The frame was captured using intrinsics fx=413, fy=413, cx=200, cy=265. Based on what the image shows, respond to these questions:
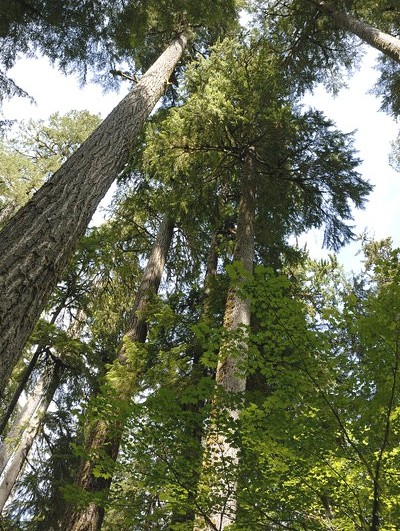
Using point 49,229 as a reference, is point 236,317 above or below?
above

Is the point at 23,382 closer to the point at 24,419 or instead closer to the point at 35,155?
the point at 24,419

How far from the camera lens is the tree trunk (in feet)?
30.8

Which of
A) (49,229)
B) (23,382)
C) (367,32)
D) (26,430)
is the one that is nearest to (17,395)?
(23,382)

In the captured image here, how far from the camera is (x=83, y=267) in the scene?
28.6 feet

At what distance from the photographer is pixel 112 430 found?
4.34 meters

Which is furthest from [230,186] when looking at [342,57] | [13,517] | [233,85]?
[13,517]

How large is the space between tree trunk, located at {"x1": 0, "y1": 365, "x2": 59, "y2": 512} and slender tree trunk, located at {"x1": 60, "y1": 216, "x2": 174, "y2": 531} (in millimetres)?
2813

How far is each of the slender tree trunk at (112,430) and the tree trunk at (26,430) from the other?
281 cm

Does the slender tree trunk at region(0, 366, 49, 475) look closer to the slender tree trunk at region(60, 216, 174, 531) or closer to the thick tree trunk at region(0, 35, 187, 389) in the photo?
the slender tree trunk at region(60, 216, 174, 531)

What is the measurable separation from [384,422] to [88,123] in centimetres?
1511

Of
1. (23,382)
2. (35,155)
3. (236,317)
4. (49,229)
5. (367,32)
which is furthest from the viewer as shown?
(35,155)

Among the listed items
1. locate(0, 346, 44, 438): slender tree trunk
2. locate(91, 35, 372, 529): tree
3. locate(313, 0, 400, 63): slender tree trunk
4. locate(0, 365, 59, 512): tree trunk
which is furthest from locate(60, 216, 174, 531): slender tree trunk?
locate(313, 0, 400, 63): slender tree trunk

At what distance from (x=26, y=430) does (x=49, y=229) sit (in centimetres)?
843

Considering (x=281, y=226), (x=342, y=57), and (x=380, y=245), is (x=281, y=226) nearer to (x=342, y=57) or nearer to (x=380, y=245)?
(x=342, y=57)
